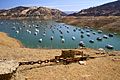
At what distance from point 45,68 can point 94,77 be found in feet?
16.5

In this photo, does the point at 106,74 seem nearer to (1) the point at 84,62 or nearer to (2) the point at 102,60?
(1) the point at 84,62

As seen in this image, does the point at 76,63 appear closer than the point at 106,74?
No

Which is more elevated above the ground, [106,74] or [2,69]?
[2,69]

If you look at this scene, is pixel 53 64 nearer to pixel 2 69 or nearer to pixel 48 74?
pixel 48 74

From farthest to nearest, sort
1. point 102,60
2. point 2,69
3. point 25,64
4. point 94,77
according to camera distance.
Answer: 1. point 102,60
2. point 25,64
3. point 94,77
4. point 2,69

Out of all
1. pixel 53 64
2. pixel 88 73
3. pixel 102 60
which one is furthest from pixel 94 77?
pixel 102 60

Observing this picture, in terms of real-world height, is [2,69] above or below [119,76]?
above

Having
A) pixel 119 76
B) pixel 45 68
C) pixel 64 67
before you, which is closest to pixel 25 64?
pixel 45 68

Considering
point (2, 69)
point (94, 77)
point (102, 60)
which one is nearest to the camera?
point (2, 69)

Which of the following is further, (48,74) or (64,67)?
(64,67)

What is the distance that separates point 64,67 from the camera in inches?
994

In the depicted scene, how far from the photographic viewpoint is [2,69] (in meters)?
17.0

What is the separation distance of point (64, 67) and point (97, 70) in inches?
131

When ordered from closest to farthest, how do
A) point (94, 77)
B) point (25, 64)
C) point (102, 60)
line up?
point (94, 77), point (25, 64), point (102, 60)
